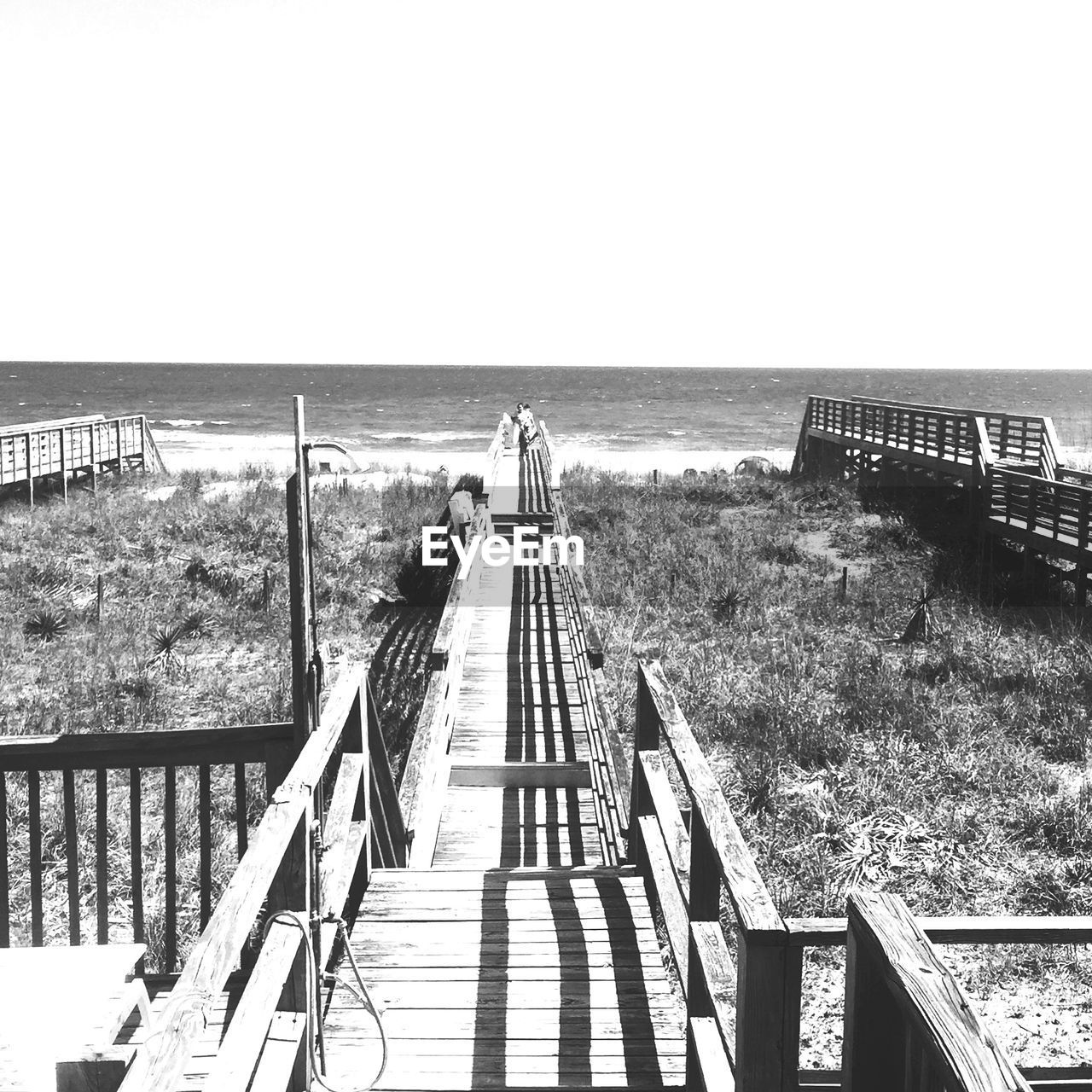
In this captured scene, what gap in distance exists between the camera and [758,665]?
12.1 metres

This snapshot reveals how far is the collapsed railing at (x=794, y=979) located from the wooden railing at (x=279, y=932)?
1.22m

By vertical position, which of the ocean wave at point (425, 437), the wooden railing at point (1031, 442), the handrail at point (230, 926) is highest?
the wooden railing at point (1031, 442)

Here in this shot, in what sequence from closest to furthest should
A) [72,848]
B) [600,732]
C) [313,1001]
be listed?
[313,1001] < [72,848] < [600,732]

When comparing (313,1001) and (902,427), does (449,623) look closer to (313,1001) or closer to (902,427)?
(313,1001)

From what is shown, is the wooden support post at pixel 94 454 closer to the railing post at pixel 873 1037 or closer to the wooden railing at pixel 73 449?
the wooden railing at pixel 73 449

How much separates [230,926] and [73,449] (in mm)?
26064

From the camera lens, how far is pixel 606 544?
1934cm

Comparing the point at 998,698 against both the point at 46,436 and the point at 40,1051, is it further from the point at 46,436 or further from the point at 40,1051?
the point at 46,436

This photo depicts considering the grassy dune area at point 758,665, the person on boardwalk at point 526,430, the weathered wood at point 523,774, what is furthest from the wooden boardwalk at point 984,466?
the weathered wood at point 523,774

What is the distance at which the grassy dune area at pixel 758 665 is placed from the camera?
23.7ft

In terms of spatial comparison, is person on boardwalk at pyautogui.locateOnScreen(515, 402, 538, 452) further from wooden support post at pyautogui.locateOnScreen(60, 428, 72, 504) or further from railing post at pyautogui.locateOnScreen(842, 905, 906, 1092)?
railing post at pyautogui.locateOnScreen(842, 905, 906, 1092)

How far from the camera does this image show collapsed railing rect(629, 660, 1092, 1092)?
185 cm

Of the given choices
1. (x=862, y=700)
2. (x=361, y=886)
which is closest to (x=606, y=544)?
(x=862, y=700)

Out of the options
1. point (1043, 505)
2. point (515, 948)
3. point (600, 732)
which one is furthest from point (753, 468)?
point (515, 948)
